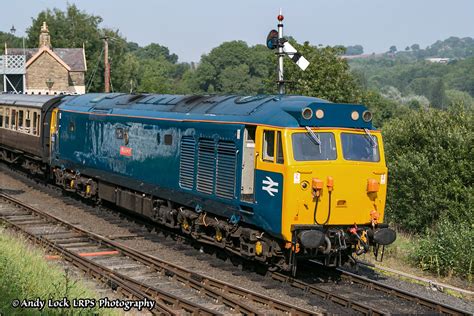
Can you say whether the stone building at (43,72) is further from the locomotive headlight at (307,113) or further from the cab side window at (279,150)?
the locomotive headlight at (307,113)

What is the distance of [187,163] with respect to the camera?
15.0 m

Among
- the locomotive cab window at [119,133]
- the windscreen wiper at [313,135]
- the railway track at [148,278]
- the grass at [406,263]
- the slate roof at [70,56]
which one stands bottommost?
the grass at [406,263]

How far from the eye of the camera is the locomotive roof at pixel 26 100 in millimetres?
24969

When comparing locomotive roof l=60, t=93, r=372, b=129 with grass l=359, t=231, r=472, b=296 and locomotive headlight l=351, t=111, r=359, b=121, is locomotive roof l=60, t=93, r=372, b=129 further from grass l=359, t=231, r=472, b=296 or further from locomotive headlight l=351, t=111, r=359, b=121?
grass l=359, t=231, r=472, b=296

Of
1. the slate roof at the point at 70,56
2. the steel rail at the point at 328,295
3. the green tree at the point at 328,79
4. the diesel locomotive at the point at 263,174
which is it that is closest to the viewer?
the steel rail at the point at 328,295

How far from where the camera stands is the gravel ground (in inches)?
479

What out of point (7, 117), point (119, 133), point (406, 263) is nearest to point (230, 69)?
point (7, 117)

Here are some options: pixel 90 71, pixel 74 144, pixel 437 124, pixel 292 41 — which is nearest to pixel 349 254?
pixel 74 144

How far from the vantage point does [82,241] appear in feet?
53.7

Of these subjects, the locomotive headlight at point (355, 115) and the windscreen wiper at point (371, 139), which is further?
the windscreen wiper at point (371, 139)

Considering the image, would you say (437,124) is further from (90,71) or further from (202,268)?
(90,71)

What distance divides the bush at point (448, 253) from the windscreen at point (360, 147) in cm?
346

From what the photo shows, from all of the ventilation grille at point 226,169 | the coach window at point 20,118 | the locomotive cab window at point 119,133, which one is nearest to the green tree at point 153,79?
the coach window at point 20,118

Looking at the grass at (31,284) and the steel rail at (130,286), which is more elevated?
the grass at (31,284)
